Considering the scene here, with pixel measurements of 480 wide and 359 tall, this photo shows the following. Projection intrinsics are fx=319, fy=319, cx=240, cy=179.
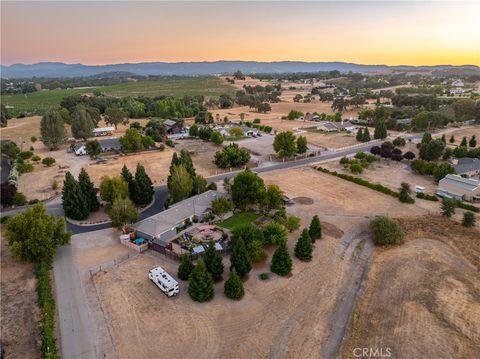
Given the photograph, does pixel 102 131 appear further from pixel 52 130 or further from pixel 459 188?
pixel 459 188

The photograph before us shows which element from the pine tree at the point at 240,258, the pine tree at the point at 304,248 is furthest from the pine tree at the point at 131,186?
the pine tree at the point at 304,248

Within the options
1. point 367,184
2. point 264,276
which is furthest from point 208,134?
point 264,276

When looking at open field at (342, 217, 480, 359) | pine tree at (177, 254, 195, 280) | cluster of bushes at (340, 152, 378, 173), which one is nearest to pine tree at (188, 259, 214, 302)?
pine tree at (177, 254, 195, 280)

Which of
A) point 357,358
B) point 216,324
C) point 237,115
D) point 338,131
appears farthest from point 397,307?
point 237,115

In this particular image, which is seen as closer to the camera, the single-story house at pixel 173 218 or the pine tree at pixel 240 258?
the pine tree at pixel 240 258

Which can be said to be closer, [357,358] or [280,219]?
[357,358]

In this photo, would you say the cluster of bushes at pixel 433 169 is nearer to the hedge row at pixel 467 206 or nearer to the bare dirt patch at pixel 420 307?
the hedge row at pixel 467 206

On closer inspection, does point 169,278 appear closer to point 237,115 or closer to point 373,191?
point 373,191

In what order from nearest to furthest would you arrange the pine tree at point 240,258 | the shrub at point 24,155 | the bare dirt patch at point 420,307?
the bare dirt patch at point 420,307 → the pine tree at point 240,258 → the shrub at point 24,155
